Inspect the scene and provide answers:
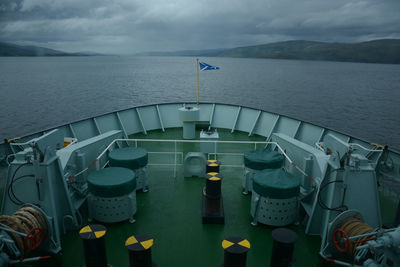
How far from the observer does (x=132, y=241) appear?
391 cm

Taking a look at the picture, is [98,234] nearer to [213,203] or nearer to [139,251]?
[139,251]

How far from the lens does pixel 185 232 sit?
220 inches

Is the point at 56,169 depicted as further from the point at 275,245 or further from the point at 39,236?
the point at 275,245

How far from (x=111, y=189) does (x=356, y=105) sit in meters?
38.7

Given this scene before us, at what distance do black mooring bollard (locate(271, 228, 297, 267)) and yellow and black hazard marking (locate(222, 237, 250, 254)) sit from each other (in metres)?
0.41

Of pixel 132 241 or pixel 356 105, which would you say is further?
pixel 356 105

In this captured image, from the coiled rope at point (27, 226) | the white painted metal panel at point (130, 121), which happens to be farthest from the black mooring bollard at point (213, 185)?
the white painted metal panel at point (130, 121)

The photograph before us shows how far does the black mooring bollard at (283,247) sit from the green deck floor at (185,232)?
0.91m

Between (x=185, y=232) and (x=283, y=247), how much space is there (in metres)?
2.29

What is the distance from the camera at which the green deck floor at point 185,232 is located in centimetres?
486

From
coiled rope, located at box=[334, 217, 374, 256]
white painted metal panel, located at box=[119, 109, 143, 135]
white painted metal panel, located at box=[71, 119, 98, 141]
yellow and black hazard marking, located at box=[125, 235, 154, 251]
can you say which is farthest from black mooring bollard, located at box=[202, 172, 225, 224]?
white painted metal panel, located at box=[119, 109, 143, 135]

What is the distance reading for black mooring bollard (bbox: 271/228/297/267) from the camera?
3814mm

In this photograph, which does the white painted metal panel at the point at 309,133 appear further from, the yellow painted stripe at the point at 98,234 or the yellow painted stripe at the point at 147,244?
the yellow painted stripe at the point at 98,234

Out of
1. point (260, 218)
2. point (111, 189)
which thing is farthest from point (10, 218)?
point (260, 218)
